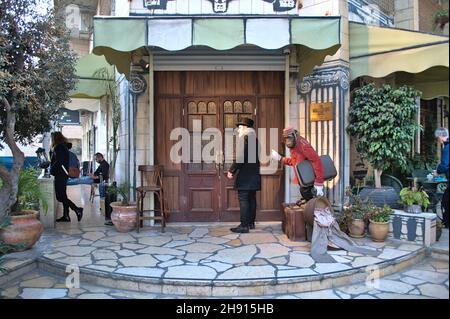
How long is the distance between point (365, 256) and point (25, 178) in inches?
204

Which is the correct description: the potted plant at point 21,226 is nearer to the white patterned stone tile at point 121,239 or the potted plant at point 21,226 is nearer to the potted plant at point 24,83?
the potted plant at point 24,83

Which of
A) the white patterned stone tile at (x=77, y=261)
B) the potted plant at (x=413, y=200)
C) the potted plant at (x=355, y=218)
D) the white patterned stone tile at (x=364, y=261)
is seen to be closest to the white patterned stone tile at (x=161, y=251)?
the white patterned stone tile at (x=77, y=261)

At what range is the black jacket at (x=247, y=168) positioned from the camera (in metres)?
6.32

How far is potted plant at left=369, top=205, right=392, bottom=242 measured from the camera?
18.7 ft

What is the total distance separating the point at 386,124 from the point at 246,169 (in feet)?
7.54

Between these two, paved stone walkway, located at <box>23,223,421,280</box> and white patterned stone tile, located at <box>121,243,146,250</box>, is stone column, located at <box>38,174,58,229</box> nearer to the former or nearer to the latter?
paved stone walkway, located at <box>23,223,421,280</box>

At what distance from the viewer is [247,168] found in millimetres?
6352

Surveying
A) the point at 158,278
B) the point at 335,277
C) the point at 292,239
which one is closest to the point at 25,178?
the point at 158,278

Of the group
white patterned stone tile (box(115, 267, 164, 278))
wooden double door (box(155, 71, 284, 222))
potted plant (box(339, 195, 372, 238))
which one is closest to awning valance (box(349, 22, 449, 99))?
wooden double door (box(155, 71, 284, 222))

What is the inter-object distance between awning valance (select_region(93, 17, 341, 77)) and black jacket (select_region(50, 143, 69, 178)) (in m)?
3.00

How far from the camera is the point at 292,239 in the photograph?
5.85 meters

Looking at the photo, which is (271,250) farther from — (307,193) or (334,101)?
(334,101)
